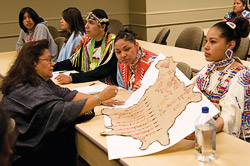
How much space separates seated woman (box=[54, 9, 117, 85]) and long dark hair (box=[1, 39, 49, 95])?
2.54ft

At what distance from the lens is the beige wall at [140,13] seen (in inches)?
204

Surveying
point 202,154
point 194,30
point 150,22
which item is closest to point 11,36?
point 150,22

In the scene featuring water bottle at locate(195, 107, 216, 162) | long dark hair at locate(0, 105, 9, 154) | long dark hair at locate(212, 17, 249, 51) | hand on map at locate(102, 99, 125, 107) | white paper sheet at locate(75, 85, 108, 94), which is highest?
long dark hair at locate(212, 17, 249, 51)

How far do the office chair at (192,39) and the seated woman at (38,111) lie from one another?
223cm

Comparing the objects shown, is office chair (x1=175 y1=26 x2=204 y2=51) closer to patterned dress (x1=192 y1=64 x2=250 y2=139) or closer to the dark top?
patterned dress (x1=192 y1=64 x2=250 y2=139)

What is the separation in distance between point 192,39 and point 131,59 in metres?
1.87

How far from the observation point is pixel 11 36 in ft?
17.2

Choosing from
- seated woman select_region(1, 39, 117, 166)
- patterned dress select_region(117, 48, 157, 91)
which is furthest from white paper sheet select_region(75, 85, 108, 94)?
seated woman select_region(1, 39, 117, 166)

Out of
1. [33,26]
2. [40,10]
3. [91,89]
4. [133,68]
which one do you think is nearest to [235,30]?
[133,68]

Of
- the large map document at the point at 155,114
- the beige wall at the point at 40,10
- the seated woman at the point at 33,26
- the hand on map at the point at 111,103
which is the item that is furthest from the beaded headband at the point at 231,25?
the beige wall at the point at 40,10

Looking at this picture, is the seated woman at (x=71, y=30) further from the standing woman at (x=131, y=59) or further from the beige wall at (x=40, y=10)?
the beige wall at (x=40, y=10)

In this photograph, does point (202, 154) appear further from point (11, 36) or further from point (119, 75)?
point (11, 36)

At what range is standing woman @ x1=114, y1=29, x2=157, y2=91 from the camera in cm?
212

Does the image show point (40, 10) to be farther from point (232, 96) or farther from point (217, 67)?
point (232, 96)
